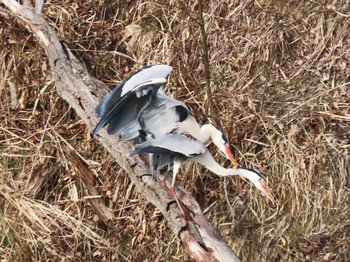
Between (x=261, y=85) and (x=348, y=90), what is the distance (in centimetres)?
49

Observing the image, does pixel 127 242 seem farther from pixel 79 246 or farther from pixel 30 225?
pixel 30 225

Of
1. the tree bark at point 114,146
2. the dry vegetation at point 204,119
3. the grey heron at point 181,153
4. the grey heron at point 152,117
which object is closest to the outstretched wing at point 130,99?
the grey heron at point 152,117

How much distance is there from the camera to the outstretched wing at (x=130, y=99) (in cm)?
271

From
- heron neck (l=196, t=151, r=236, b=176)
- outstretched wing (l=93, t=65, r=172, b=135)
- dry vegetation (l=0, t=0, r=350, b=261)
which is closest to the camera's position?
outstretched wing (l=93, t=65, r=172, b=135)

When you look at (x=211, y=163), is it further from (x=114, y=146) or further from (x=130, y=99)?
(x=114, y=146)

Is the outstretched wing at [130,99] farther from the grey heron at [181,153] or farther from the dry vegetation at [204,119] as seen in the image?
the dry vegetation at [204,119]

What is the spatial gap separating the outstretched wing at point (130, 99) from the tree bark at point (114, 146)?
0.29 meters

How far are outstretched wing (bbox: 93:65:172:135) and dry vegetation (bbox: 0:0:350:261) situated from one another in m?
0.92

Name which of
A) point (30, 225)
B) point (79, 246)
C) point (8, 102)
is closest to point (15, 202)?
point (30, 225)

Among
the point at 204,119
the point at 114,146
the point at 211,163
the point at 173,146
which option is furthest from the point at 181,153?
the point at 204,119

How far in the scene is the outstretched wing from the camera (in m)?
2.71

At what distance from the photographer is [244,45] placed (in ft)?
13.6

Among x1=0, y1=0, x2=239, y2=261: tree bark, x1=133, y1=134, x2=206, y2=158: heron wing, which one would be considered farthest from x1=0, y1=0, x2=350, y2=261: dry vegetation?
x1=133, y1=134, x2=206, y2=158: heron wing

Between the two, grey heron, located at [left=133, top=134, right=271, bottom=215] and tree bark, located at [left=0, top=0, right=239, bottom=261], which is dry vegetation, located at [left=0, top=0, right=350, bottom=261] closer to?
tree bark, located at [left=0, top=0, right=239, bottom=261]
